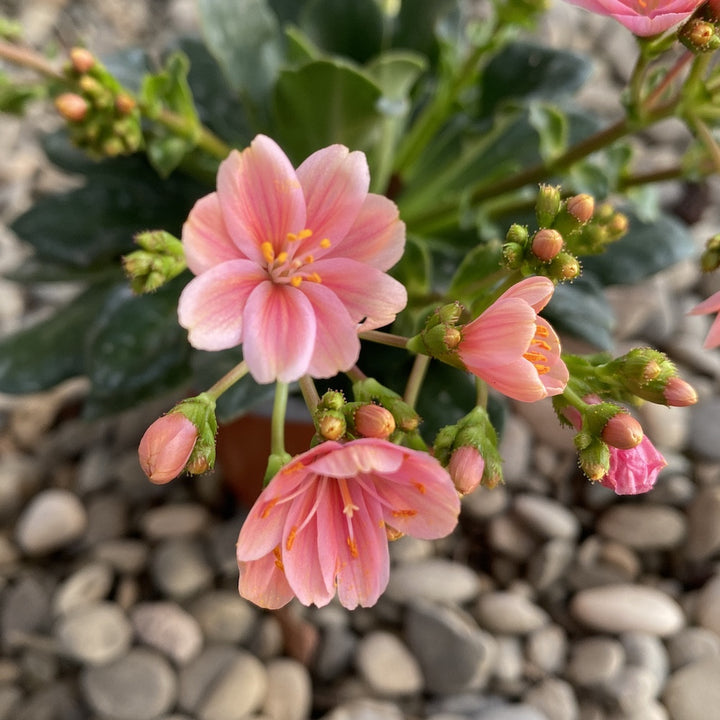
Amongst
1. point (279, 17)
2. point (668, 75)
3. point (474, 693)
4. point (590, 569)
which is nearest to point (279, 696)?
point (474, 693)

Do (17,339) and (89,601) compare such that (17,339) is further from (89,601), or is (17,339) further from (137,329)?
(89,601)

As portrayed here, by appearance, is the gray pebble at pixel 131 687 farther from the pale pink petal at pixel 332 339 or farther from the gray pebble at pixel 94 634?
the pale pink petal at pixel 332 339

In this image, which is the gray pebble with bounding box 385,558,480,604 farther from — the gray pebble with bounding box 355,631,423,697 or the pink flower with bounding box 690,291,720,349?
the pink flower with bounding box 690,291,720,349

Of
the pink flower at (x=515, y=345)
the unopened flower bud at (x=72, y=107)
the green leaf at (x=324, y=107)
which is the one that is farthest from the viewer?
the green leaf at (x=324, y=107)

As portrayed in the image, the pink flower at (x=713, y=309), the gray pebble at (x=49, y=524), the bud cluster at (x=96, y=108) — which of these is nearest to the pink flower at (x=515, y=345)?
the pink flower at (x=713, y=309)

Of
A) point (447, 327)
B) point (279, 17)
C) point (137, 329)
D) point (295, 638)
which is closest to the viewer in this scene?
point (447, 327)
